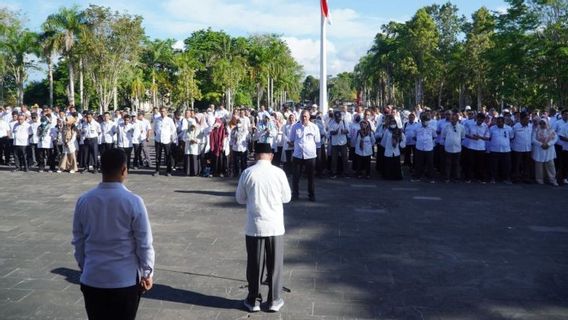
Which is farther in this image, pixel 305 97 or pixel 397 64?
pixel 305 97

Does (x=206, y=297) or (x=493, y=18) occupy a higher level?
(x=493, y=18)

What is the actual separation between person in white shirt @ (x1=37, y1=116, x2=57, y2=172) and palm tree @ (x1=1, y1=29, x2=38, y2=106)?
33.8 m

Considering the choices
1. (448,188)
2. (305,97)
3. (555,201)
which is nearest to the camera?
(555,201)

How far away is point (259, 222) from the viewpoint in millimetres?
5266

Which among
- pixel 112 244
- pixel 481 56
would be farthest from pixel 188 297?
pixel 481 56

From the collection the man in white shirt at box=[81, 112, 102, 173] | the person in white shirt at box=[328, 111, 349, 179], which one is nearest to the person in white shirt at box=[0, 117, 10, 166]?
the man in white shirt at box=[81, 112, 102, 173]

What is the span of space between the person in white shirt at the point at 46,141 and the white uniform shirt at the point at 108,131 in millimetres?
1657

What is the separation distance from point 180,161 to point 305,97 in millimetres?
128901

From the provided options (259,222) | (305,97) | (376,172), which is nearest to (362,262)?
(259,222)

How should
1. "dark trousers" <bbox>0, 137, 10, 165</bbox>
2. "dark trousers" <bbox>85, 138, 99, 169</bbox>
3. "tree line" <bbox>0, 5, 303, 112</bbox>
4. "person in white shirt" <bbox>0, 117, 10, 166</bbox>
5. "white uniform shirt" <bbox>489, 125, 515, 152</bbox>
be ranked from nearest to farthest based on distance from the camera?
"white uniform shirt" <bbox>489, 125, 515, 152</bbox> < "dark trousers" <bbox>85, 138, 99, 169</bbox> < "person in white shirt" <bbox>0, 117, 10, 166</bbox> < "dark trousers" <bbox>0, 137, 10, 165</bbox> < "tree line" <bbox>0, 5, 303, 112</bbox>

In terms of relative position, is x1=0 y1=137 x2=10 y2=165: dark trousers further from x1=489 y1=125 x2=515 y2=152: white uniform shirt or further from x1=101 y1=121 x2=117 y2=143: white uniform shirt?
x1=489 y1=125 x2=515 y2=152: white uniform shirt

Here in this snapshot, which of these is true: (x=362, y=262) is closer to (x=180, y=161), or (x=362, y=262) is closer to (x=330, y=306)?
(x=330, y=306)

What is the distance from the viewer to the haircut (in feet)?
11.7

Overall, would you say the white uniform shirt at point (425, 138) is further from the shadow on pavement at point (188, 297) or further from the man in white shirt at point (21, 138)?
the man in white shirt at point (21, 138)
